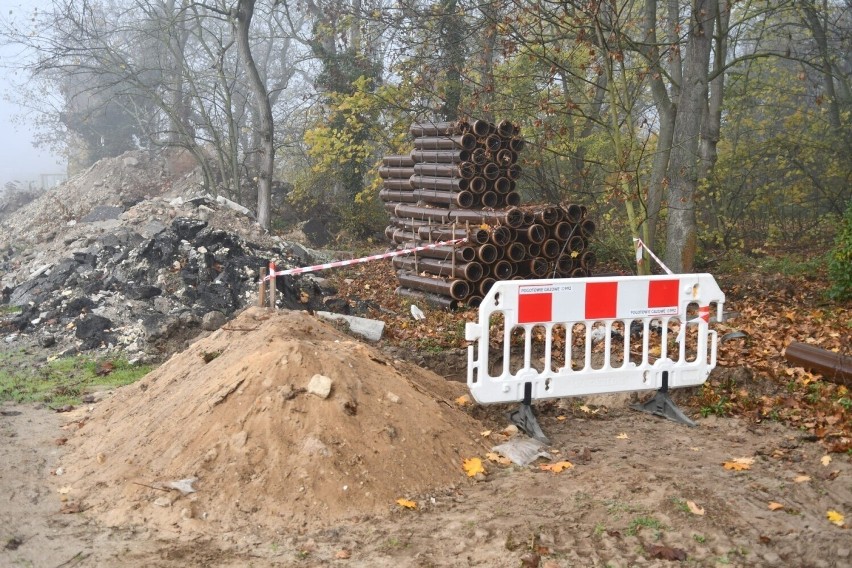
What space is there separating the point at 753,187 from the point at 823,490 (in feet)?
Result: 51.5

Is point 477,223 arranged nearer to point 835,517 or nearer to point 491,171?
point 491,171

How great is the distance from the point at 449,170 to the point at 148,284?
5524 mm

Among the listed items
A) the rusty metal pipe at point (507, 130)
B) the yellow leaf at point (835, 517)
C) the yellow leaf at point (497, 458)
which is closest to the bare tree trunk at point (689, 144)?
the rusty metal pipe at point (507, 130)

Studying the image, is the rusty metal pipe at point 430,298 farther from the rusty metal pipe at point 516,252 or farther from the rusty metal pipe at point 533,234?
the rusty metal pipe at point 533,234

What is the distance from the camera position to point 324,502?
5.32m

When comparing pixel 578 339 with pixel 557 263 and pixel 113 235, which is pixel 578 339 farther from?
pixel 113 235

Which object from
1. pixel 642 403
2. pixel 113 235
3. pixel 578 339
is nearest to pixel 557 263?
pixel 578 339

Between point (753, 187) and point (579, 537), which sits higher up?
point (753, 187)

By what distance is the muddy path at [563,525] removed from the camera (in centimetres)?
457

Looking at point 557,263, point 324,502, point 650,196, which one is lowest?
point 324,502

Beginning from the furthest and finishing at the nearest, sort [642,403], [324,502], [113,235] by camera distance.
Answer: [113,235]
[642,403]
[324,502]

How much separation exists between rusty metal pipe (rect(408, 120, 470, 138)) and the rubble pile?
3487 millimetres

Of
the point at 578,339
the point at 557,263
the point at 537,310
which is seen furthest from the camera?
the point at 557,263

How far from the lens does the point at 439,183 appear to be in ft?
A: 50.7
